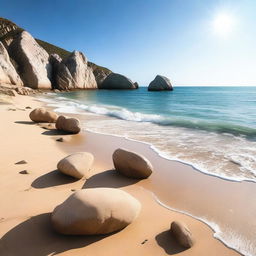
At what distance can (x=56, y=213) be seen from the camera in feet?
8.36

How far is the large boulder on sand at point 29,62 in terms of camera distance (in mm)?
41594

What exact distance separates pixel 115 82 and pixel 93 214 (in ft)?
245

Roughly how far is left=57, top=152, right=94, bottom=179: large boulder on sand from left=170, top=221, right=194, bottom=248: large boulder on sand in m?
2.06

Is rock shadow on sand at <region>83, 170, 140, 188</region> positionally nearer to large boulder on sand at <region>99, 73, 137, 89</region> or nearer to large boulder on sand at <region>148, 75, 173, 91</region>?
large boulder on sand at <region>148, 75, 173, 91</region>

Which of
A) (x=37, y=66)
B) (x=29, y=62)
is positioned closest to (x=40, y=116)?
(x=29, y=62)

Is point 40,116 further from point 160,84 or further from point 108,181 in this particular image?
point 160,84

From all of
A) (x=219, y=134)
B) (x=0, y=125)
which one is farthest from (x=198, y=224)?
(x=0, y=125)

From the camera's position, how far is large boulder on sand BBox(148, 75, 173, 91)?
72938 millimetres

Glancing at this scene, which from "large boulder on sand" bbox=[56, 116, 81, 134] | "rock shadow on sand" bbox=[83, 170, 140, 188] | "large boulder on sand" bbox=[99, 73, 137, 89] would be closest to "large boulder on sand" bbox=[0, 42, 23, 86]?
"large boulder on sand" bbox=[56, 116, 81, 134]

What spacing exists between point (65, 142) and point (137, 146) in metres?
2.31

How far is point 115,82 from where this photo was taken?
2950 inches

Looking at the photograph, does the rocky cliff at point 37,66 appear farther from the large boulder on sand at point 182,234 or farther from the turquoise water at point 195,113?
the large boulder on sand at point 182,234

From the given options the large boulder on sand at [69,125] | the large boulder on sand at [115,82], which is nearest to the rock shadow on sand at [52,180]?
the large boulder on sand at [69,125]

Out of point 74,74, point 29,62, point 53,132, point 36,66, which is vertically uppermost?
point 29,62
